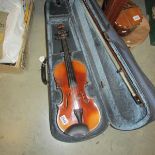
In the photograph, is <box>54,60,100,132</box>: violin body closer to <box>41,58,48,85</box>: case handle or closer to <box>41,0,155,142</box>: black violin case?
<box>41,0,155,142</box>: black violin case

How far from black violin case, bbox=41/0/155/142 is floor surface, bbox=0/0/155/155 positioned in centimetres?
20

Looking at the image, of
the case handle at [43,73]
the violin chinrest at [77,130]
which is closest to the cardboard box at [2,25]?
the case handle at [43,73]

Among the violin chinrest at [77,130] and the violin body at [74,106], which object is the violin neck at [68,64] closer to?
the violin body at [74,106]

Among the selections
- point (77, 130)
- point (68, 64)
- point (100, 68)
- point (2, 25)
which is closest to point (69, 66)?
point (68, 64)

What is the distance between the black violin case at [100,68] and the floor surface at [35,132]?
0.66 feet

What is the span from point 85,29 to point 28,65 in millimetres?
612

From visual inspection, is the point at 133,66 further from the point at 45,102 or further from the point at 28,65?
the point at 28,65

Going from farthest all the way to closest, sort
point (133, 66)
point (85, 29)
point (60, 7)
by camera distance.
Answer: point (60, 7) < point (85, 29) < point (133, 66)

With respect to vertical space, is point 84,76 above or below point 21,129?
above

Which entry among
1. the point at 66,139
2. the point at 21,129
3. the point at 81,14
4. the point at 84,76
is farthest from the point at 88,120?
the point at 81,14

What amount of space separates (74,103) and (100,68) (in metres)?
0.36

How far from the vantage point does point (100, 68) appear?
1.61 m

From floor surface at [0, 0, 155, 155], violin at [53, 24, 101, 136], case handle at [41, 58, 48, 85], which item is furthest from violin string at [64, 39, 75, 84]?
floor surface at [0, 0, 155, 155]

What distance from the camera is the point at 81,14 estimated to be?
5.74 feet
